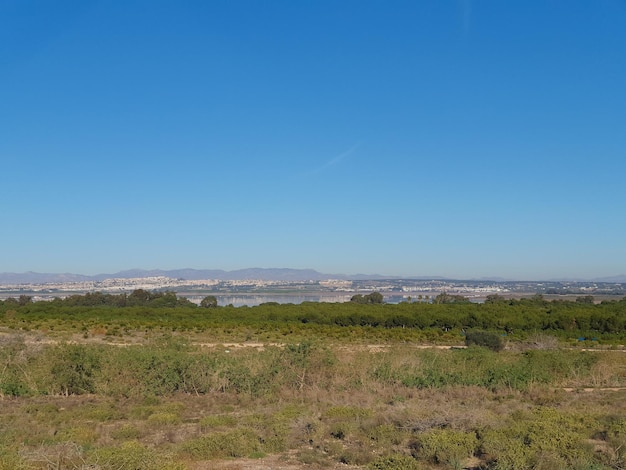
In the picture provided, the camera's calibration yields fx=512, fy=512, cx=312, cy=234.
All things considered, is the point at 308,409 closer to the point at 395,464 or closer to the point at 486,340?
the point at 395,464

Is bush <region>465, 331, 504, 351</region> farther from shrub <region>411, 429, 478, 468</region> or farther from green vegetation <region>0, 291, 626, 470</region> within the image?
shrub <region>411, 429, 478, 468</region>

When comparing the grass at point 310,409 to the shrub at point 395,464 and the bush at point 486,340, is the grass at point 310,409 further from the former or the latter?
the bush at point 486,340

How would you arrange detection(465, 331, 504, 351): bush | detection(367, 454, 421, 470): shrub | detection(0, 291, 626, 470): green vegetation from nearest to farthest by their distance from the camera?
detection(367, 454, 421, 470): shrub → detection(0, 291, 626, 470): green vegetation → detection(465, 331, 504, 351): bush

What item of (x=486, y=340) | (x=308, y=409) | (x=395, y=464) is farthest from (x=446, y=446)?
(x=486, y=340)

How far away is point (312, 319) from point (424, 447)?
5226 centimetres

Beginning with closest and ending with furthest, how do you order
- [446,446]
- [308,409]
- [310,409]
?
[446,446] → [308,409] → [310,409]

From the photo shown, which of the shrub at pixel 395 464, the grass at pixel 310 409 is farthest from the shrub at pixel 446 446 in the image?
the shrub at pixel 395 464

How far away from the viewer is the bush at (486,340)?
35938mm

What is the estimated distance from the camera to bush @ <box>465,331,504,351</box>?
35.9 metres

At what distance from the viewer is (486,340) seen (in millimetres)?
36844

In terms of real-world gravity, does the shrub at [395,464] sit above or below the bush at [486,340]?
above

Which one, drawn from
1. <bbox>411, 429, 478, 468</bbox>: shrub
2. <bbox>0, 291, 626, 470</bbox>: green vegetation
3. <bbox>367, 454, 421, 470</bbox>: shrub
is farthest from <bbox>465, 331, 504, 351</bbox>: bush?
<bbox>367, 454, 421, 470</bbox>: shrub

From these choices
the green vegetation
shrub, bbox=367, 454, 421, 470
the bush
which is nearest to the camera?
shrub, bbox=367, 454, 421, 470

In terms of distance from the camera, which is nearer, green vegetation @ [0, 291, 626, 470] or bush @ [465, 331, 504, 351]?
green vegetation @ [0, 291, 626, 470]
